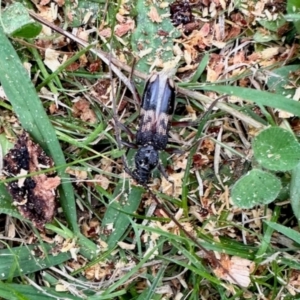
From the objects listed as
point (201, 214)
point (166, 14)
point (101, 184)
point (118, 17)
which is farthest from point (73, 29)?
point (201, 214)

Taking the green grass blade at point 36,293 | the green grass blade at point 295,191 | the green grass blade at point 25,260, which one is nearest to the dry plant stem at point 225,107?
the green grass blade at point 295,191

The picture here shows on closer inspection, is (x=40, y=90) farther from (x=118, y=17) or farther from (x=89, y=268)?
(x=89, y=268)

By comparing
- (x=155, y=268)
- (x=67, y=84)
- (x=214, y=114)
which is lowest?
(x=155, y=268)

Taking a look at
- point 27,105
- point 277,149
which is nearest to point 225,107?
point 277,149

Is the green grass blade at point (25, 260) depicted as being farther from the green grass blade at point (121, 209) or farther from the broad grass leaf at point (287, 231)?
the broad grass leaf at point (287, 231)

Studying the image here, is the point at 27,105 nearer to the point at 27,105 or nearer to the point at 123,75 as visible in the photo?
the point at 27,105

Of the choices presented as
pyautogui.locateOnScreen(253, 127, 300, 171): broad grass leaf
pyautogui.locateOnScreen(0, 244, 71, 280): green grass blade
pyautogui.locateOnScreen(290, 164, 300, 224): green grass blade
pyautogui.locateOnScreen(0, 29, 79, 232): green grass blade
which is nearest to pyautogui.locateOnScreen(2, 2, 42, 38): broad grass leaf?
pyautogui.locateOnScreen(0, 29, 79, 232): green grass blade

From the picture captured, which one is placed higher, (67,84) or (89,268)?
(67,84)
